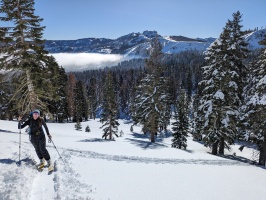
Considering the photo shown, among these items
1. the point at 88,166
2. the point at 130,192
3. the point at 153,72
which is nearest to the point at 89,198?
the point at 130,192

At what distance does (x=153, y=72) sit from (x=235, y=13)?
10.3m

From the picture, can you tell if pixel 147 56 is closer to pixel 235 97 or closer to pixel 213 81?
pixel 213 81

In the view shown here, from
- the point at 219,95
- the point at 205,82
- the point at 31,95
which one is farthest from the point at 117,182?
the point at 205,82

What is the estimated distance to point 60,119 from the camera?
59.2 m

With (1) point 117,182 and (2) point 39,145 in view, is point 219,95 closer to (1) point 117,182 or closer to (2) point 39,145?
(1) point 117,182

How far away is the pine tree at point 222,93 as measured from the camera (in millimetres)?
22438

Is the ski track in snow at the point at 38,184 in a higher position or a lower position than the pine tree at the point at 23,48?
lower

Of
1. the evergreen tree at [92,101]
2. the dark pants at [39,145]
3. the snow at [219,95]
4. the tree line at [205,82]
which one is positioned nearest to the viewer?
the dark pants at [39,145]

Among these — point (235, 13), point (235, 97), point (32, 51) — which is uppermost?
point (235, 13)

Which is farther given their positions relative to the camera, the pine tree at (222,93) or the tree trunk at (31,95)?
the pine tree at (222,93)

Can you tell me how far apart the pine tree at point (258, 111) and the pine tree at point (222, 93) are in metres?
1.89

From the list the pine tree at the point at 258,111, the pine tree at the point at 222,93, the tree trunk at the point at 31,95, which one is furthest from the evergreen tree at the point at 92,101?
the pine tree at the point at 258,111

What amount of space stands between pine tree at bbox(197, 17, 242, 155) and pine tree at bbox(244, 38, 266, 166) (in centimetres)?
189

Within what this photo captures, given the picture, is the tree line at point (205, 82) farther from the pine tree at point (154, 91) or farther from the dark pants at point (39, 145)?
the dark pants at point (39, 145)
